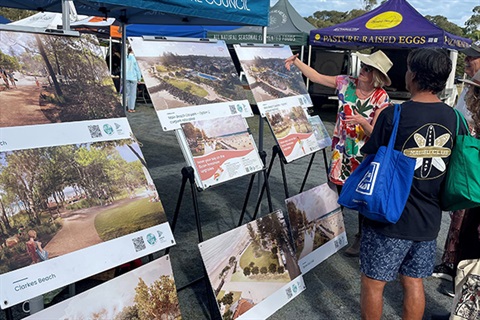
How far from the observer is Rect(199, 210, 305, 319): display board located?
7.64 ft

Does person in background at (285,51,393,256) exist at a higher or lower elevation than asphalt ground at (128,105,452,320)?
higher

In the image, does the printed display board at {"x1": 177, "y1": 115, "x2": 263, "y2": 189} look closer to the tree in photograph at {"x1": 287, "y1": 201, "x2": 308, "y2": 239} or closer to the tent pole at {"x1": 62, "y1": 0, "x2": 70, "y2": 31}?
the tree in photograph at {"x1": 287, "y1": 201, "x2": 308, "y2": 239}

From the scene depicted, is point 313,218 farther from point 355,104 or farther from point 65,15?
point 65,15

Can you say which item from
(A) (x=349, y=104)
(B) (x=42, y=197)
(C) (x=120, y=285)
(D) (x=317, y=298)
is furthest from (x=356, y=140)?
(B) (x=42, y=197)

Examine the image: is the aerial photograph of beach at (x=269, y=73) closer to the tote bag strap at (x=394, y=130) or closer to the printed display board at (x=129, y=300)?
the tote bag strap at (x=394, y=130)

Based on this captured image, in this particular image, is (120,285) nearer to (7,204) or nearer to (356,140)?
(7,204)

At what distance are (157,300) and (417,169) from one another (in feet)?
4.34

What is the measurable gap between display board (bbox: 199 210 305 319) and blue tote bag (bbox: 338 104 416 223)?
836mm

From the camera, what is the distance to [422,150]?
1909mm

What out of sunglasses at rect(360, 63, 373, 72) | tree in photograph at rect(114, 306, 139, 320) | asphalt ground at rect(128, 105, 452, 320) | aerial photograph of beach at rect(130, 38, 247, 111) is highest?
aerial photograph of beach at rect(130, 38, 247, 111)

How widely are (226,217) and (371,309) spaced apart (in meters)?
2.35

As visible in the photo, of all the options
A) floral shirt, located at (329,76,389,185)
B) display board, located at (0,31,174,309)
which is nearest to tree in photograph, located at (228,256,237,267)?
display board, located at (0,31,174,309)

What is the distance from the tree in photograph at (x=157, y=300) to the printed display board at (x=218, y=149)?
0.59m

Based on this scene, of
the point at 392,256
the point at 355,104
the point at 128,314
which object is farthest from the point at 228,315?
the point at 355,104
